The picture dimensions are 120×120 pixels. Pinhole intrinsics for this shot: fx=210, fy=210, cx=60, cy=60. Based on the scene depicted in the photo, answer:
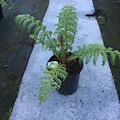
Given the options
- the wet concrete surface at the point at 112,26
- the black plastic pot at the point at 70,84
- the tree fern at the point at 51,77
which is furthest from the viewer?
the wet concrete surface at the point at 112,26

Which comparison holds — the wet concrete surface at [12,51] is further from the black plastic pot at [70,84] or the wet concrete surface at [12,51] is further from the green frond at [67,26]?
the green frond at [67,26]

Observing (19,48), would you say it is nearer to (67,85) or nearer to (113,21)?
(67,85)

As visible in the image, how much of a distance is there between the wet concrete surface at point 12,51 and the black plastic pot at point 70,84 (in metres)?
0.54

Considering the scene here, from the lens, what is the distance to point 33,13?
3.59 metres

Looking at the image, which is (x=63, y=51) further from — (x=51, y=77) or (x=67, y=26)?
(x=51, y=77)

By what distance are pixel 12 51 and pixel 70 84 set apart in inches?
43.5

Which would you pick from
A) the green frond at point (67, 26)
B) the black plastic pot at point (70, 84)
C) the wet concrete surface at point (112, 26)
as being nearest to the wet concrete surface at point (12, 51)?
the black plastic pot at point (70, 84)

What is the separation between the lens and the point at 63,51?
1985mm

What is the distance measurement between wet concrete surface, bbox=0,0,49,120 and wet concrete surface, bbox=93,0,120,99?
101cm

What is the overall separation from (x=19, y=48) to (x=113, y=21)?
5.09 feet

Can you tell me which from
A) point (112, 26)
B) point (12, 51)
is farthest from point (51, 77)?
point (112, 26)

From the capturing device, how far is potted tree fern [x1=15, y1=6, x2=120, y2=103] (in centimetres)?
172

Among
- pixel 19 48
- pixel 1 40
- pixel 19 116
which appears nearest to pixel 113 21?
pixel 19 48

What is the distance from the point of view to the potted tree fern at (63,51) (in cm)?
172
